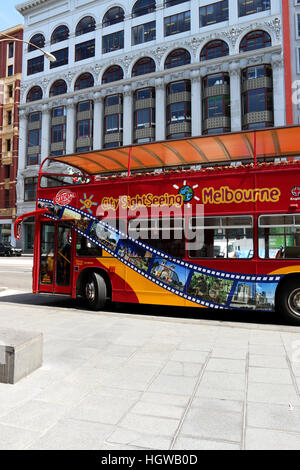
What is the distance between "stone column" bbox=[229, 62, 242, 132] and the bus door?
84.1 feet

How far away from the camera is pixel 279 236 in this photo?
7383mm

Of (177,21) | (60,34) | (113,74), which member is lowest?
(113,74)

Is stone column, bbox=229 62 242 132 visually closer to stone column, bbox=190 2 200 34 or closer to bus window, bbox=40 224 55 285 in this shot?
stone column, bbox=190 2 200 34

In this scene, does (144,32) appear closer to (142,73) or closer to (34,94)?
(142,73)

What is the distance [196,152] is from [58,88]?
39166 mm

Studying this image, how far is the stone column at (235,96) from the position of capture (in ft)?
102

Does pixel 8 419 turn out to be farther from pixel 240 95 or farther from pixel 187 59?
pixel 187 59

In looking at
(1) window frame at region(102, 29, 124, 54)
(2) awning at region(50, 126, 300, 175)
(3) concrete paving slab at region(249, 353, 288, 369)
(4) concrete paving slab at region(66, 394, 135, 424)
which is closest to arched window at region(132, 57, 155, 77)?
(1) window frame at region(102, 29, 124, 54)

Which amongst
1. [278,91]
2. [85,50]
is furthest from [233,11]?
[85,50]

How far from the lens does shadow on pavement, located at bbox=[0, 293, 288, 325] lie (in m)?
8.42

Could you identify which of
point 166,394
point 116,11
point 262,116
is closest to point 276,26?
point 262,116

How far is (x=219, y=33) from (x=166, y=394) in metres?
36.8

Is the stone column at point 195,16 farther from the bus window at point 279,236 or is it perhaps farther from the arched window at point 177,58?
the bus window at point 279,236

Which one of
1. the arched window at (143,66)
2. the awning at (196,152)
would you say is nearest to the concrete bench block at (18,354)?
the awning at (196,152)
